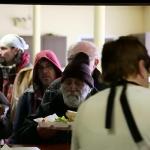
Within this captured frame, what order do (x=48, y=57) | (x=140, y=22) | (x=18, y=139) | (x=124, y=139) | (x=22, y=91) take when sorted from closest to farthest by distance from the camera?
(x=124, y=139), (x=18, y=139), (x=48, y=57), (x=22, y=91), (x=140, y=22)

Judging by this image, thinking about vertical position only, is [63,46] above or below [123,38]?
below

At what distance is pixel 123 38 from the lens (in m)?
1.33

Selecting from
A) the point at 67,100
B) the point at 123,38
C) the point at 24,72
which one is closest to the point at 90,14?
the point at 24,72

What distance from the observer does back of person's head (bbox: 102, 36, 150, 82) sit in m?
1.28

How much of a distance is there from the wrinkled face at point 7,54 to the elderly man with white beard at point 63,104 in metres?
0.79

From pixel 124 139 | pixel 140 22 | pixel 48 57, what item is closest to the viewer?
pixel 124 139

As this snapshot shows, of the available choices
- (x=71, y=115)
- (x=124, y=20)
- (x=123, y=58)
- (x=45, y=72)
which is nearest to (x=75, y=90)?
(x=71, y=115)

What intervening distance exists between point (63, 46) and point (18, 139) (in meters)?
5.40

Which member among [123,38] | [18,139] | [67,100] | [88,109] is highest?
[123,38]

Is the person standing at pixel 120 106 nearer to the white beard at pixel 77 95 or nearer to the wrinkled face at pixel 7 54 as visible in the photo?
the white beard at pixel 77 95

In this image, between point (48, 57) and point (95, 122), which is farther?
point (48, 57)

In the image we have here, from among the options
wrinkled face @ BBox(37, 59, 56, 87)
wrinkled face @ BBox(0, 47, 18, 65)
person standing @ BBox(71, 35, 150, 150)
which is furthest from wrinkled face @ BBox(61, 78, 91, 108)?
wrinkled face @ BBox(0, 47, 18, 65)

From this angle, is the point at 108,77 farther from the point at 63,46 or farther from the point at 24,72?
the point at 63,46

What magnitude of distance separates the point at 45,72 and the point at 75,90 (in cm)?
44
